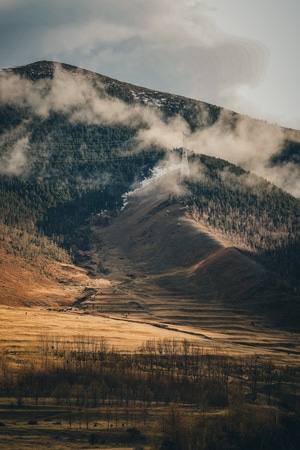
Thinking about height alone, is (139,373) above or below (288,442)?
above

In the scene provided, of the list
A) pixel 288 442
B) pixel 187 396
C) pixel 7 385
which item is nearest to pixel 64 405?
pixel 7 385

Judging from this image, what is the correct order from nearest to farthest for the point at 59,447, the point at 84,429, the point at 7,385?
the point at 59,447, the point at 84,429, the point at 7,385

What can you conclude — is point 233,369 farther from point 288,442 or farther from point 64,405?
point 64,405

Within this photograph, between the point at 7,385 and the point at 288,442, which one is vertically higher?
the point at 7,385

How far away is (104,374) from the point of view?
18225 cm

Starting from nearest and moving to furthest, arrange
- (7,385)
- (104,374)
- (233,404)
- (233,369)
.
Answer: (233,404), (7,385), (104,374), (233,369)

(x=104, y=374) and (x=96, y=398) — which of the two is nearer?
(x=96, y=398)

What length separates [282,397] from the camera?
177000mm

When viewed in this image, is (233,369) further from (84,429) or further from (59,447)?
(59,447)

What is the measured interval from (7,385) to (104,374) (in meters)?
29.4

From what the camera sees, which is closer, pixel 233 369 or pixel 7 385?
pixel 7 385

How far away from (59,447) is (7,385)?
44.3 m

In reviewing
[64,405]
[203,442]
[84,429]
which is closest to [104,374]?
[64,405]

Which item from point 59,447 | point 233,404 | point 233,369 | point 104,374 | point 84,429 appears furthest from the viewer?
point 233,369
